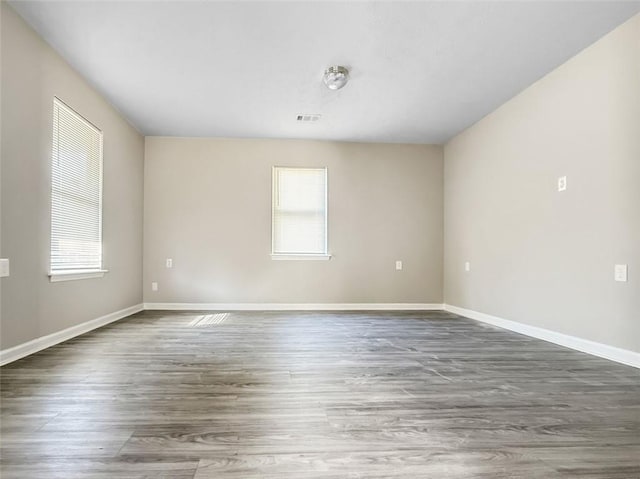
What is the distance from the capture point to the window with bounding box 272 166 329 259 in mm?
5285

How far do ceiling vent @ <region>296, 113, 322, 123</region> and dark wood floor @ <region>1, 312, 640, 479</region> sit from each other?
2594 mm

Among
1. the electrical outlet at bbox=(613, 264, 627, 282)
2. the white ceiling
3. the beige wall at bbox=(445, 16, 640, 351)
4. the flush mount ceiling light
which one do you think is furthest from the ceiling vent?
the electrical outlet at bbox=(613, 264, 627, 282)

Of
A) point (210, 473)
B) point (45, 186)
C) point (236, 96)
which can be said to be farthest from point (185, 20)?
point (210, 473)

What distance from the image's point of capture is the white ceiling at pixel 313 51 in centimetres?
251

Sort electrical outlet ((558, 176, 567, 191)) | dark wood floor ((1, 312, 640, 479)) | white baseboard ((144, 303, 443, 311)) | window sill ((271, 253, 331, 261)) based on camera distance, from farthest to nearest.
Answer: window sill ((271, 253, 331, 261))
white baseboard ((144, 303, 443, 311))
electrical outlet ((558, 176, 567, 191))
dark wood floor ((1, 312, 640, 479))

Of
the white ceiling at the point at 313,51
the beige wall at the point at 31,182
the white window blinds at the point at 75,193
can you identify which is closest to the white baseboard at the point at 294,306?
the beige wall at the point at 31,182

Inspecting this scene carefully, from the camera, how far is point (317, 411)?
5.67 feet

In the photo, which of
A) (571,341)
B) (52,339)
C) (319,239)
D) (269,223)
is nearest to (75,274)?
(52,339)

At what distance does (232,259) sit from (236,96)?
221 cm

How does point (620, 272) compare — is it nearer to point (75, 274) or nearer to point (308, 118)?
point (308, 118)

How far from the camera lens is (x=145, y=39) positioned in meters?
2.82

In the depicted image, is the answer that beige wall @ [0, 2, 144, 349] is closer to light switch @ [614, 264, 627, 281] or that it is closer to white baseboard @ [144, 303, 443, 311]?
white baseboard @ [144, 303, 443, 311]

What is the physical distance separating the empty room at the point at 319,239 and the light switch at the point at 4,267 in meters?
0.13

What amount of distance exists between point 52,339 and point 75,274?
59 cm
